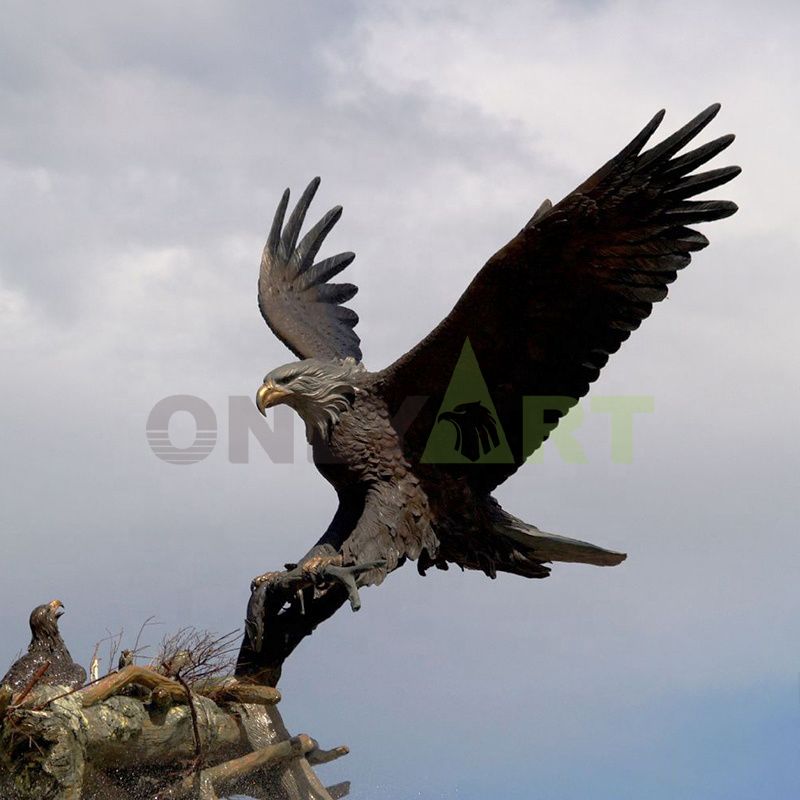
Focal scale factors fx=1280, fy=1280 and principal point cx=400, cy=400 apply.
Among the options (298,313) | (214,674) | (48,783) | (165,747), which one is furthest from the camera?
(298,313)

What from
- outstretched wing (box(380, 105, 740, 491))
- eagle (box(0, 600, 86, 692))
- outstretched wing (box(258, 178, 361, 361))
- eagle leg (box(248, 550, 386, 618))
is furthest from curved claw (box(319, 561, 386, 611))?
outstretched wing (box(258, 178, 361, 361))

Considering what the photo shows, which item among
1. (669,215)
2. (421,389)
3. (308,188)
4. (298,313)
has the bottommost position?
(421,389)

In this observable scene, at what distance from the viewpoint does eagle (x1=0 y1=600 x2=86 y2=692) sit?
613cm

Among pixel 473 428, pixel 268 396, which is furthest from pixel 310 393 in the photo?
pixel 473 428

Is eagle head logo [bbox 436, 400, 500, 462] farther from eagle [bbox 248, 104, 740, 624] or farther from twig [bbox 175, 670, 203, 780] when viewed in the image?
twig [bbox 175, 670, 203, 780]

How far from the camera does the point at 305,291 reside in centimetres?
861

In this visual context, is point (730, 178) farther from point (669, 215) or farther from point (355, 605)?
point (355, 605)

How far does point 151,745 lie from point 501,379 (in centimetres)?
263

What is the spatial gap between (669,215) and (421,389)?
5.33 ft

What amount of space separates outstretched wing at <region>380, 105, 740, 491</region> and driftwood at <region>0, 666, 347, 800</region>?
1.72 m

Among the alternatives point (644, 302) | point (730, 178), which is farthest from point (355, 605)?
point (730, 178)

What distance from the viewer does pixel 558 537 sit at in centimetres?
735

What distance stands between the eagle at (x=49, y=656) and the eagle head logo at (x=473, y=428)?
2.29 metres

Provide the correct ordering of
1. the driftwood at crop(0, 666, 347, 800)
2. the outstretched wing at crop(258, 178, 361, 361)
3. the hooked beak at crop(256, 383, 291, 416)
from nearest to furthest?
the driftwood at crop(0, 666, 347, 800)
the hooked beak at crop(256, 383, 291, 416)
the outstretched wing at crop(258, 178, 361, 361)
